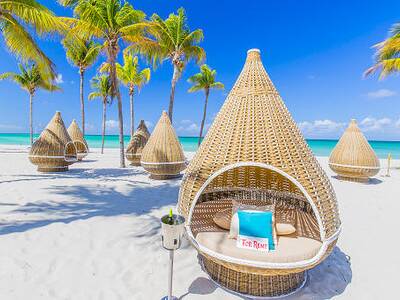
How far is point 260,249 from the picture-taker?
2.69 metres

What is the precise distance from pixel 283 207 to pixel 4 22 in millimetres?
9354

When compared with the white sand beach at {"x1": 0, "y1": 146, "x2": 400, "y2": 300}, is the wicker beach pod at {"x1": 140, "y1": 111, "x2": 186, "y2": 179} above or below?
above

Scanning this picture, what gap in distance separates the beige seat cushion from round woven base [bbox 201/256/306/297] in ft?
1.16

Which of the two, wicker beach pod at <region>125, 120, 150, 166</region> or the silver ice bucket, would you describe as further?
wicker beach pod at <region>125, 120, 150, 166</region>

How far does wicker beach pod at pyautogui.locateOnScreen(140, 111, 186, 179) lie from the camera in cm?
891

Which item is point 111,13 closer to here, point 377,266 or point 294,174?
point 294,174

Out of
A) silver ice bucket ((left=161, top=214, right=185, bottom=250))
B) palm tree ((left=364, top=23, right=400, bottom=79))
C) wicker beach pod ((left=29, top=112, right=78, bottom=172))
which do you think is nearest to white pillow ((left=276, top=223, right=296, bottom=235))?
silver ice bucket ((left=161, top=214, right=185, bottom=250))

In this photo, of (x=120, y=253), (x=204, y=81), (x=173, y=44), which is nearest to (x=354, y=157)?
(x=120, y=253)

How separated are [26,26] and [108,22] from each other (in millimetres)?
4718

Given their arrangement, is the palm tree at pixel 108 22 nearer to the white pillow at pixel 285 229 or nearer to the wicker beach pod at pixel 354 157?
the wicker beach pod at pixel 354 157

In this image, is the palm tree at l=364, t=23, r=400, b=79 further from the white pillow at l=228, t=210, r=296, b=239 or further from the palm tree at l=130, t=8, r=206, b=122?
the white pillow at l=228, t=210, r=296, b=239

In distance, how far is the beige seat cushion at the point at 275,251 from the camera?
2.51 m

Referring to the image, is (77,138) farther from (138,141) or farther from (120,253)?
(120,253)

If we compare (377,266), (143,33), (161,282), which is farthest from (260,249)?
(143,33)
